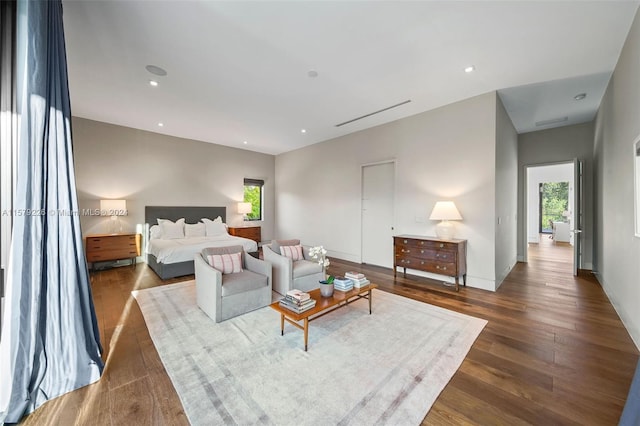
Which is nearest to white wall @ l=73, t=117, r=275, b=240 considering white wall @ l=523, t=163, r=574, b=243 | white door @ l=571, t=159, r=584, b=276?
white door @ l=571, t=159, r=584, b=276

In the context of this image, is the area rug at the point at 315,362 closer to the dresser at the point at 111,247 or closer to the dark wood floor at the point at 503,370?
the dark wood floor at the point at 503,370

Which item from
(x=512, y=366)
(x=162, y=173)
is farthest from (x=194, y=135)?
(x=512, y=366)

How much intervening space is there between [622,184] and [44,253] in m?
5.80

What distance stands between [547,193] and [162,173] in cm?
1622

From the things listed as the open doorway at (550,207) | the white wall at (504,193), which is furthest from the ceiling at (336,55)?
the open doorway at (550,207)

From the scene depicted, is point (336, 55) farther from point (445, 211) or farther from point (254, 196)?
point (254, 196)

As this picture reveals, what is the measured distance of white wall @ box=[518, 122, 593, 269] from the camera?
5316 millimetres

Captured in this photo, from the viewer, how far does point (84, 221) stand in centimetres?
524

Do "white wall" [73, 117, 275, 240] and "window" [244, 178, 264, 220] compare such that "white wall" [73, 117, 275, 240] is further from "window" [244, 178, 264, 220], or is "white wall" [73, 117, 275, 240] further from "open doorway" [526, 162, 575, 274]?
"open doorway" [526, 162, 575, 274]

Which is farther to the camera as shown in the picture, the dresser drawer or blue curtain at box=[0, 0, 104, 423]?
the dresser drawer

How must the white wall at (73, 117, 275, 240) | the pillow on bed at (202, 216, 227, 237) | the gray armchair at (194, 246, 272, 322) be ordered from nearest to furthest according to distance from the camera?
the gray armchair at (194, 246, 272, 322) → the white wall at (73, 117, 275, 240) → the pillow on bed at (202, 216, 227, 237)

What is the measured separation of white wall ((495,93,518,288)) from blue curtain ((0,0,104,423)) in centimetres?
528

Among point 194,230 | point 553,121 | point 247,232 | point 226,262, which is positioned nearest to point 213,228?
point 194,230

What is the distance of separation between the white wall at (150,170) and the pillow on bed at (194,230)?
2.99ft
